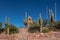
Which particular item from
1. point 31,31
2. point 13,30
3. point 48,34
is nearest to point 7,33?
point 13,30

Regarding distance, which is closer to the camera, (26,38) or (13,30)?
(26,38)

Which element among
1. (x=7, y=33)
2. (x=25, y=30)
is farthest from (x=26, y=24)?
(x=7, y=33)

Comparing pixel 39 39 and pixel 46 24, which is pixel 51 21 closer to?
pixel 46 24

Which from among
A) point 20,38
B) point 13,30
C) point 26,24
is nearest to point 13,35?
point 20,38

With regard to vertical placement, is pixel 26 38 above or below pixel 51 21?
below

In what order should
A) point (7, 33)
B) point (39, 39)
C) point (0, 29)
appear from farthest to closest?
point (0, 29) < point (7, 33) < point (39, 39)

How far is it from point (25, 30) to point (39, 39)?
16.1 feet

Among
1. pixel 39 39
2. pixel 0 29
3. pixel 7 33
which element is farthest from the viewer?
pixel 0 29

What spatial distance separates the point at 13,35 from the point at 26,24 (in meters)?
5.99

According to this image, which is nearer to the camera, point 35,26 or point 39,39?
point 39,39

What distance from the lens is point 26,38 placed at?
28609 millimetres

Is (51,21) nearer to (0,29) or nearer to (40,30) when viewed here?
A: (40,30)

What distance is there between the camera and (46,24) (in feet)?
110

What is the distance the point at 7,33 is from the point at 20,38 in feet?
8.71
